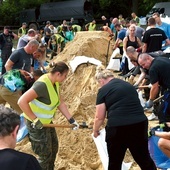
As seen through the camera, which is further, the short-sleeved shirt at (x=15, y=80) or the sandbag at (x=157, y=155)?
the short-sleeved shirt at (x=15, y=80)

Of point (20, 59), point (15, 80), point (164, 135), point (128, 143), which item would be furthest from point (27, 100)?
point (20, 59)

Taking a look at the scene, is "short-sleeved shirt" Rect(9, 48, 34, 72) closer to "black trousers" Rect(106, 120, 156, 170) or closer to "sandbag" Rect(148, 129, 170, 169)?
"sandbag" Rect(148, 129, 170, 169)

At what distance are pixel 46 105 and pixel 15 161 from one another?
2.12m

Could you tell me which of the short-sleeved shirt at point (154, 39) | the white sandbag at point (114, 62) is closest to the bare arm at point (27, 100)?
the short-sleeved shirt at point (154, 39)

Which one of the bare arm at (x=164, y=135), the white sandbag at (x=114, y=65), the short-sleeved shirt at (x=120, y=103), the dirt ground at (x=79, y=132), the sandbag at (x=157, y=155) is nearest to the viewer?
the short-sleeved shirt at (x=120, y=103)

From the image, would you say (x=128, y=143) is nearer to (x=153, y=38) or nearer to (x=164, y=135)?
(x=164, y=135)

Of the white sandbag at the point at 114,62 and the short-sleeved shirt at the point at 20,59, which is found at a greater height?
the short-sleeved shirt at the point at 20,59

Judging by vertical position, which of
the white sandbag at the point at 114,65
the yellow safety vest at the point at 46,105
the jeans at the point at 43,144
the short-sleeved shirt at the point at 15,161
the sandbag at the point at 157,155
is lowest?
the white sandbag at the point at 114,65

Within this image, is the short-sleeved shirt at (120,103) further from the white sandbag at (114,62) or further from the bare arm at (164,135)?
the white sandbag at (114,62)

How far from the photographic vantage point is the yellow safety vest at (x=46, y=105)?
4.28 meters

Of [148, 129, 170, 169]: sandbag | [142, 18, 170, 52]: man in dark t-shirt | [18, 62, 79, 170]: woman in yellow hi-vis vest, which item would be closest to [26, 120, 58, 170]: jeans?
[18, 62, 79, 170]: woman in yellow hi-vis vest

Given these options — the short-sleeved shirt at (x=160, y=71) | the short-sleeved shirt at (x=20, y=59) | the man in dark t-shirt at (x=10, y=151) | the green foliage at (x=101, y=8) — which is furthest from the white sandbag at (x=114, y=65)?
the green foliage at (x=101, y=8)

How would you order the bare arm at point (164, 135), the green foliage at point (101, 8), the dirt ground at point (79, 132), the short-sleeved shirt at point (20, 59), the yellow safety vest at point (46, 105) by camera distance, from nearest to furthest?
the yellow safety vest at point (46, 105), the bare arm at point (164, 135), the dirt ground at point (79, 132), the short-sleeved shirt at point (20, 59), the green foliage at point (101, 8)

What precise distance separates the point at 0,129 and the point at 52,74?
1.94 m
